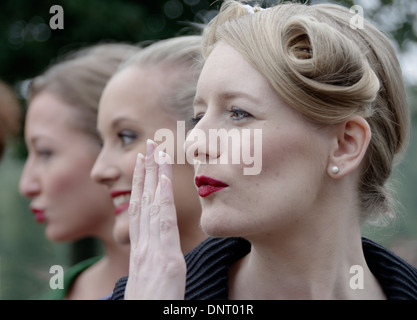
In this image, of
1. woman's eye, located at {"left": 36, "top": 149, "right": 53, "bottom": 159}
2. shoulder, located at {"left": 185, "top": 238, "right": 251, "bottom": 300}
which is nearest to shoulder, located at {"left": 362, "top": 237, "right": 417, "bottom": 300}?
shoulder, located at {"left": 185, "top": 238, "right": 251, "bottom": 300}

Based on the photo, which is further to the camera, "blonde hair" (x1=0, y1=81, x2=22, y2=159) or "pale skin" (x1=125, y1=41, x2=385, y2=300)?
"blonde hair" (x1=0, y1=81, x2=22, y2=159)

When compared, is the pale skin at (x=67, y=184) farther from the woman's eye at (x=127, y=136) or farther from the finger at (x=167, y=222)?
the finger at (x=167, y=222)

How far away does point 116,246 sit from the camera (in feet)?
11.0

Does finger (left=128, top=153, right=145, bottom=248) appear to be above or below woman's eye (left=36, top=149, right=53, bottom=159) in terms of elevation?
below

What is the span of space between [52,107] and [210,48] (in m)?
1.67

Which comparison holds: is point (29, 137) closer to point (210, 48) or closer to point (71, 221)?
point (71, 221)

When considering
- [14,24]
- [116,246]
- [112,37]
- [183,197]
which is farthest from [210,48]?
[14,24]

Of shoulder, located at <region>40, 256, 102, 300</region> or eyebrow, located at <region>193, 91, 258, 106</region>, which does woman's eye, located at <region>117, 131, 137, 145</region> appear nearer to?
eyebrow, located at <region>193, 91, 258, 106</region>

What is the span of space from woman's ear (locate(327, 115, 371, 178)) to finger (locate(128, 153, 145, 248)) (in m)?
0.59

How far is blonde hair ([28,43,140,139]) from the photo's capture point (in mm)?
3508

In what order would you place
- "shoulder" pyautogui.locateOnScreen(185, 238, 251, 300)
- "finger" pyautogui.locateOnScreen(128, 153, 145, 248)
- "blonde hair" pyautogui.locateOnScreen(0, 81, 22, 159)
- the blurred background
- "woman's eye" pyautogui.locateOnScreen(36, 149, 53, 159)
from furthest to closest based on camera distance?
the blurred background, "blonde hair" pyautogui.locateOnScreen(0, 81, 22, 159), "woman's eye" pyautogui.locateOnScreen(36, 149, 53, 159), "shoulder" pyautogui.locateOnScreen(185, 238, 251, 300), "finger" pyautogui.locateOnScreen(128, 153, 145, 248)

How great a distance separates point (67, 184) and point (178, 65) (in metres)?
1.03

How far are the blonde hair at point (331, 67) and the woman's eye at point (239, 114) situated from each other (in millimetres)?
119

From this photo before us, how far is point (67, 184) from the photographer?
11.3ft
